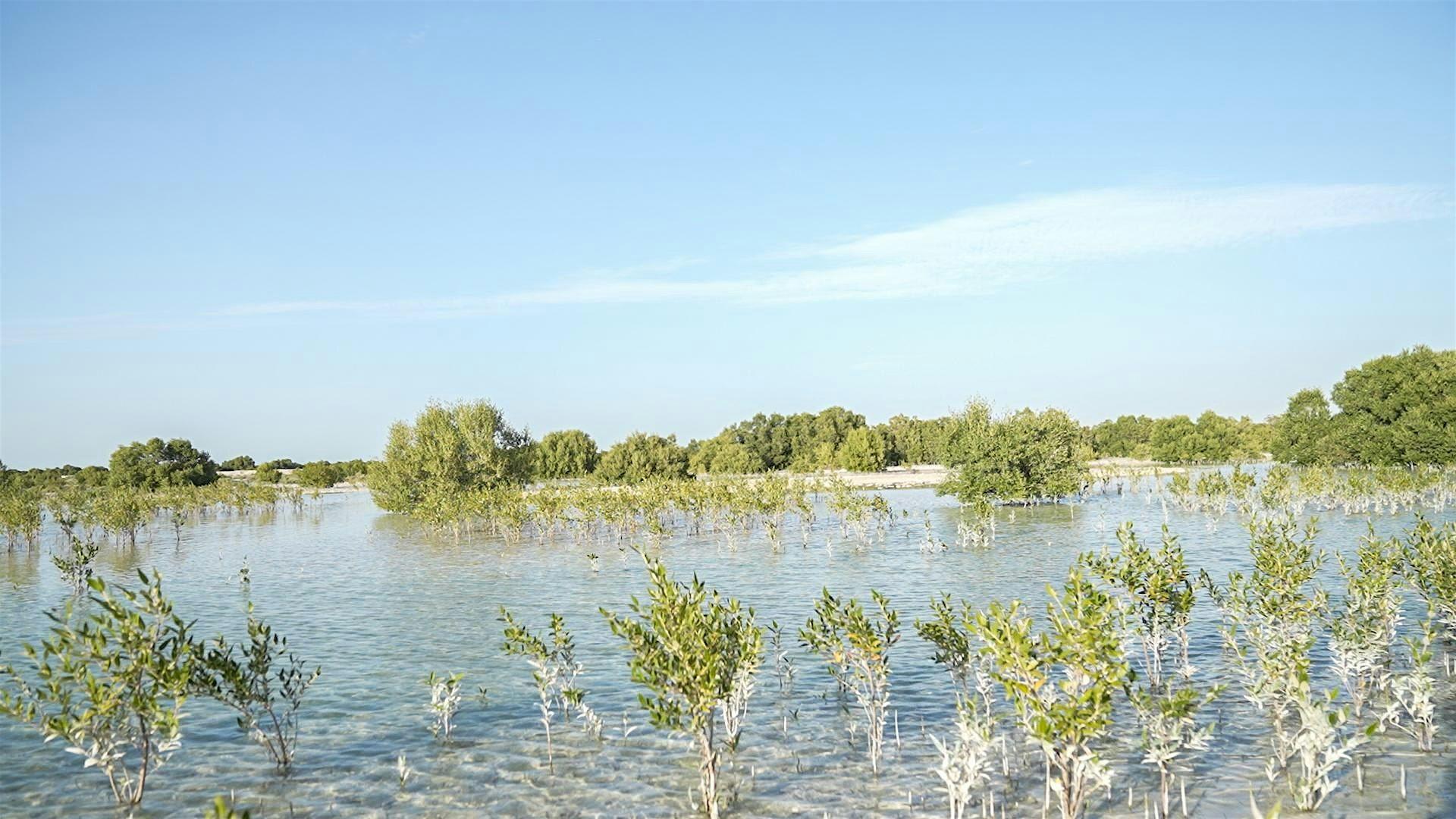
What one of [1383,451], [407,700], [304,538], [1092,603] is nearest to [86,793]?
[407,700]

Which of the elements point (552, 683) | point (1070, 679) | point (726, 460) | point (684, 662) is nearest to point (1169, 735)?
point (1070, 679)

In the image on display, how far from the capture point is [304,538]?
64.8 meters

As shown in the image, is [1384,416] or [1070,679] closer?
[1070,679]

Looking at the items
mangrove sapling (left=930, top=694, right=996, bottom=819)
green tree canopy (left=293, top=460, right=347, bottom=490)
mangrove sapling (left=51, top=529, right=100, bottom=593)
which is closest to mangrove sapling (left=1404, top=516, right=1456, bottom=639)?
mangrove sapling (left=930, top=694, right=996, bottom=819)

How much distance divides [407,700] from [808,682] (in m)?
9.63

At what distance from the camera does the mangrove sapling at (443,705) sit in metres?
17.3

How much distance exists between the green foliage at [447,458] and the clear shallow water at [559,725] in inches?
1155

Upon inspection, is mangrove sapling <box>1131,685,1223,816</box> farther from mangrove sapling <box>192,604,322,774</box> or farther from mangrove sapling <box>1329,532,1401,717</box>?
mangrove sapling <box>192,604,322,774</box>

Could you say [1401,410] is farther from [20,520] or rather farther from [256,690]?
[20,520]

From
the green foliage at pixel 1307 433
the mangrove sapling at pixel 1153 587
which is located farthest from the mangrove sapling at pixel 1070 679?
the green foliage at pixel 1307 433

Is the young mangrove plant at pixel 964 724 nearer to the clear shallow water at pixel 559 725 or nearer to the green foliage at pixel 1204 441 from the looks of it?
the clear shallow water at pixel 559 725

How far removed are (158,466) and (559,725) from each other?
13034 cm

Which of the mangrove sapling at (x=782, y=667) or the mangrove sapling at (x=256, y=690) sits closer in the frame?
the mangrove sapling at (x=256, y=690)

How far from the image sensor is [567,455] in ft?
443
